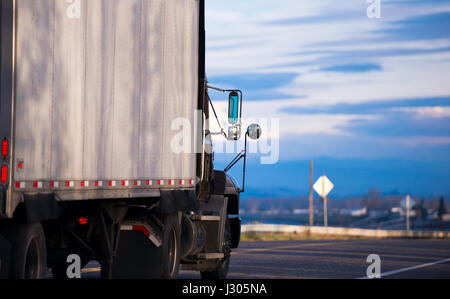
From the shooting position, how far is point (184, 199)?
47.0ft

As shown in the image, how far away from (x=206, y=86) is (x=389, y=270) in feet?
19.8

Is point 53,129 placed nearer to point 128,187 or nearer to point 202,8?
point 128,187

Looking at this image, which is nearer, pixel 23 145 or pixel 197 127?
pixel 23 145

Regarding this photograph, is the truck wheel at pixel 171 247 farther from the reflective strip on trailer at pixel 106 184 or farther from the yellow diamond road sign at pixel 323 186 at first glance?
the yellow diamond road sign at pixel 323 186

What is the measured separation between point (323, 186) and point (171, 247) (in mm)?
35267

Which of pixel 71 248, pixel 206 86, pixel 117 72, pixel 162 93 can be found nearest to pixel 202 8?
pixel 206 86

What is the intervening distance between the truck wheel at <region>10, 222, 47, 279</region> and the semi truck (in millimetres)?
13

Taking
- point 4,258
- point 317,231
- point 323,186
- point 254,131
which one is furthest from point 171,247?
point 317,231

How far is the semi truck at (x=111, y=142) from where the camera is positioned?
8.93 metres

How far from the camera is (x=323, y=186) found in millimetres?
48688

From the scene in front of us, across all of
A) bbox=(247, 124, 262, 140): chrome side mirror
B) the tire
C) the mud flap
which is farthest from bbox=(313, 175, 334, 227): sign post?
the mud flap

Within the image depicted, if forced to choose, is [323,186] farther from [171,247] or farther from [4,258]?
[4,258]

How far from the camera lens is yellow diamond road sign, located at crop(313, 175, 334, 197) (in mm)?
48278

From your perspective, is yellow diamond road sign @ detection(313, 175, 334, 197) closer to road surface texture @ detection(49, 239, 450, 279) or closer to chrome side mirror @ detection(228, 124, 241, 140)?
road surface texture @ detection(49, 239, 450, 279)
